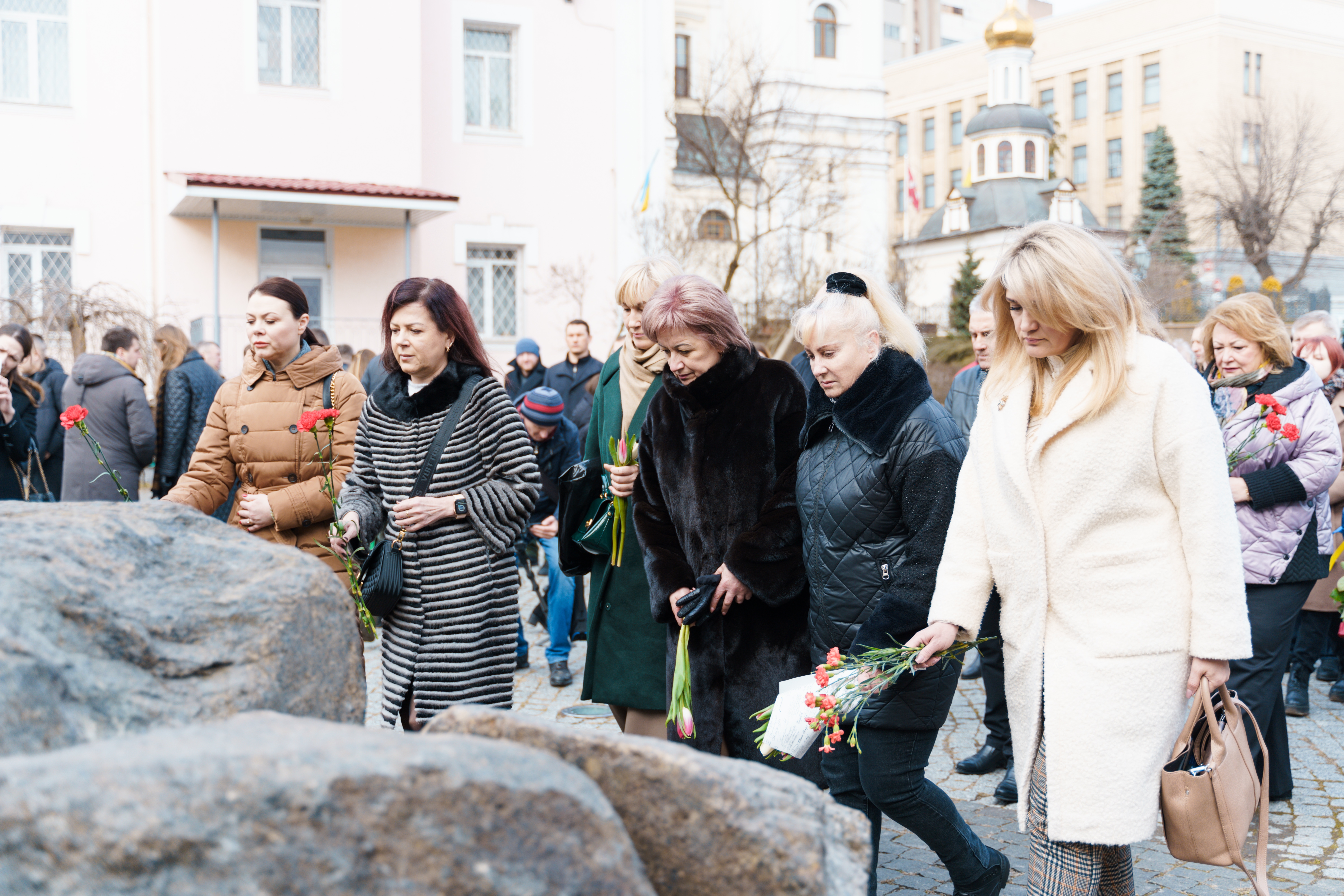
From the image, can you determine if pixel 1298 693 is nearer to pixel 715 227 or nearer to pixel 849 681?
pixel 849 681

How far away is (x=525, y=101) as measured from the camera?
2042 centimetres

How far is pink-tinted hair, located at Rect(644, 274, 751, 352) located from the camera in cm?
374

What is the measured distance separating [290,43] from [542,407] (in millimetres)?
13474

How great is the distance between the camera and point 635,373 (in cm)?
435

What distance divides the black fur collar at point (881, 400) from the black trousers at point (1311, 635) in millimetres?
4337

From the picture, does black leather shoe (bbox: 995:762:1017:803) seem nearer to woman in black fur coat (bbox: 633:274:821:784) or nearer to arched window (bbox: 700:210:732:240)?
woman in black fur coat (bbox: 633:274:821:784)

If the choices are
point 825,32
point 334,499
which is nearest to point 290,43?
point 334,499

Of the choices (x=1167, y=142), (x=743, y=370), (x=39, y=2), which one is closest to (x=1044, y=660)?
(x=743, y=370)

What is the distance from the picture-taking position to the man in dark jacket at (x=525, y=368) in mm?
10797

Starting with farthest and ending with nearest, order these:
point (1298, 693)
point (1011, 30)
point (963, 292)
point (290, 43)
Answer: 1. point (1011, 30)
2. point (963, 292)
3. point (290, 43)
4. point (1298, 693)

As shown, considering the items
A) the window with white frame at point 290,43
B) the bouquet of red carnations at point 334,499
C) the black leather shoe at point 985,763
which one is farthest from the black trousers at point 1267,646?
the window with white frame at point 290,43

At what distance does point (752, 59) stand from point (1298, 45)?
50600mm

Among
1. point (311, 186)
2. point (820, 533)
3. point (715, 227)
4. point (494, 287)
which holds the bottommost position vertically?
point (820, 533)

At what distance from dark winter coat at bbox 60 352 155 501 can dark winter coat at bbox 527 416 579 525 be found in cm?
261
